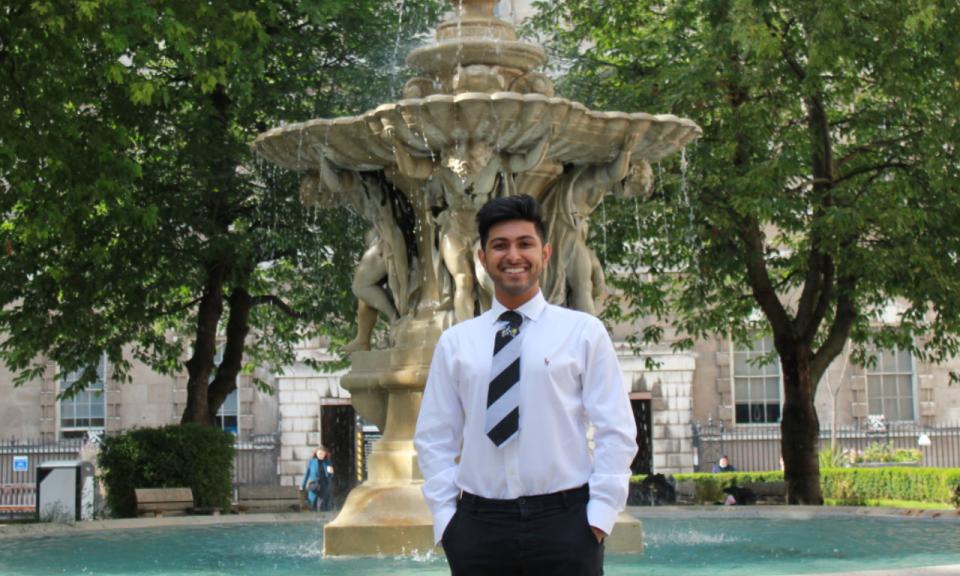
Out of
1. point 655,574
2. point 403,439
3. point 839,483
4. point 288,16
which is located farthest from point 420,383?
point 839,483

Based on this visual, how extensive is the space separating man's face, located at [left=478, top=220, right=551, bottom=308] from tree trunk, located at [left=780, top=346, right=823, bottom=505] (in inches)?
667

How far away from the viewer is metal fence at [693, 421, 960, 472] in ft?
123

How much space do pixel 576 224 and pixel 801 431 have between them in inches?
405

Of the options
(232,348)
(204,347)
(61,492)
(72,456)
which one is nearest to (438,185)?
(61,492)

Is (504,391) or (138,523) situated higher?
(504,391)

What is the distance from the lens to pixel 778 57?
61.5ft

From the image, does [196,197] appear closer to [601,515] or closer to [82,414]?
[601,515]

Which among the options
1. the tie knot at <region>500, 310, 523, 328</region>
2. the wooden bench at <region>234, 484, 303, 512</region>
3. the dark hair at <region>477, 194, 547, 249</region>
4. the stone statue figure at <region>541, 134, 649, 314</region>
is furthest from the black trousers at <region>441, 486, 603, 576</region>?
the wooden bench at <region>234, 484, 303, 512</region>

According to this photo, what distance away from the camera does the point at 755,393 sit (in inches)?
1556

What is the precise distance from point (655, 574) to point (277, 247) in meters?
12.8

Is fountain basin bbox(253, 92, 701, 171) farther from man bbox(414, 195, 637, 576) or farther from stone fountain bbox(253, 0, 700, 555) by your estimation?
man bbox(414, 195, 637, 576)

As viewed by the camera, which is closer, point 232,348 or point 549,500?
point 549,500

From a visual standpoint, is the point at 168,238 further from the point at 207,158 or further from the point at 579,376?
the point at 579,376

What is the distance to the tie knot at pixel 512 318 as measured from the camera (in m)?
4.22
